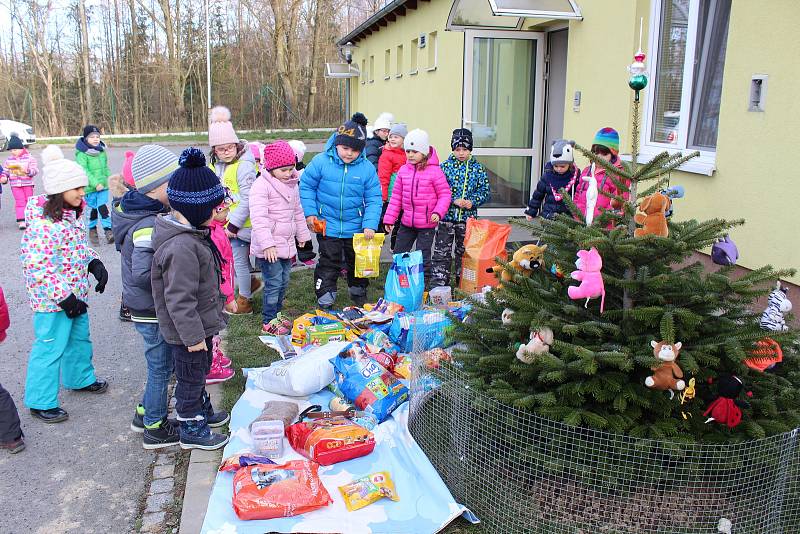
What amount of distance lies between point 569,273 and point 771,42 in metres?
3.17

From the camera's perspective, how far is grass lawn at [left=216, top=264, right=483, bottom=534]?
4.89 metres

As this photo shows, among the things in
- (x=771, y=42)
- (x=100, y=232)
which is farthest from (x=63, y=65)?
(x=771, y=42)

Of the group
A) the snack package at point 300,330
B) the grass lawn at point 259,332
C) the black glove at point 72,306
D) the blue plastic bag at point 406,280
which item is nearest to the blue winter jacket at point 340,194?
the blue plastic bag at point 406,280

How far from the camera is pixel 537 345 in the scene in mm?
3203

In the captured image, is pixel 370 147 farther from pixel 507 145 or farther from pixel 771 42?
pixel 771 42

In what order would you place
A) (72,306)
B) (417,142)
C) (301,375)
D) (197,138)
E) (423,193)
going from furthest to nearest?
1. (197,138)
2. (423,193)
3. (417,142)
4. (301,375)
5. (72,306)

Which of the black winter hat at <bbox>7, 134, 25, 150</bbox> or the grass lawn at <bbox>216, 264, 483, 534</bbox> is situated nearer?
the grass lawn at <bbox>216, 264, 483, 534</bbox>

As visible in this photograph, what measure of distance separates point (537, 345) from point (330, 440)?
4.69 feet

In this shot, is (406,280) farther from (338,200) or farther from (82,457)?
(82,457)

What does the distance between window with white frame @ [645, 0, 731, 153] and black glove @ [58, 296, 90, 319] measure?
5354 mm

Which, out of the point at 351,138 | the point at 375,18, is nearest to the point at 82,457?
the point at 351,138

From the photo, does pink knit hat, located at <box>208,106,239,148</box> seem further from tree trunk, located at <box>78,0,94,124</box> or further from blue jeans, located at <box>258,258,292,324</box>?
tree trunk, located at <box>78,0,94,124</box>

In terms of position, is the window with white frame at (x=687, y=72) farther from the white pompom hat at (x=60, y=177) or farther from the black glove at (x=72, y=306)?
the black glove at (x=72, y=306)

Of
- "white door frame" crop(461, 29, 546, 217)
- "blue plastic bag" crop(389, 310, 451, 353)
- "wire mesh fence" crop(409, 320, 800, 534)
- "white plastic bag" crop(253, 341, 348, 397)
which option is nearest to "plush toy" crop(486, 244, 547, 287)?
"blue plastic bag" crop(389, 310, 451, 353)
